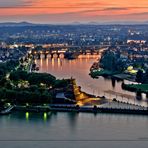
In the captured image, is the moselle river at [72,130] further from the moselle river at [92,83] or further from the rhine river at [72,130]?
the moselle river at [92,83]

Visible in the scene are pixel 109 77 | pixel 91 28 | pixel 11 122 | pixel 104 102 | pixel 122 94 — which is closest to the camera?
pixel 11 122

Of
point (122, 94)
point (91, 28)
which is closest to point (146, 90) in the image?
point (122, 94)

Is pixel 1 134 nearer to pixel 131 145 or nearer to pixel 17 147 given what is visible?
pixel 17 147

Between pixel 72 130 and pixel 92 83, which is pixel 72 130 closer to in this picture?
pixel 72 130

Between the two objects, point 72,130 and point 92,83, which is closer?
point 72,130

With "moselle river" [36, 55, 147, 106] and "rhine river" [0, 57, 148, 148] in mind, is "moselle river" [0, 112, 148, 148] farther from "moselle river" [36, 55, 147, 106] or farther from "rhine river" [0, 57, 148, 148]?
"moselle river" [36, 55, 147, 106]

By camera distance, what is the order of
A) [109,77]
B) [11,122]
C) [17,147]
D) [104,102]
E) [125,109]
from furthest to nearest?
[109,77], [104,102], [125,109], [11,122], [17,147]

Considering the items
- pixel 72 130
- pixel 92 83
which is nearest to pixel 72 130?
pixel 72 130

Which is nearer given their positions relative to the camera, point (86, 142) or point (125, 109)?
point (86, 142)
